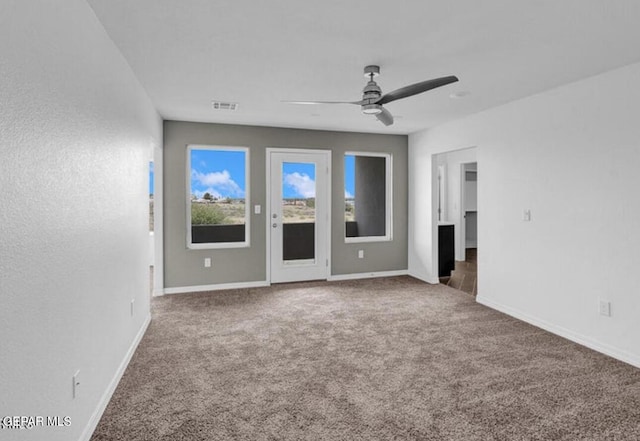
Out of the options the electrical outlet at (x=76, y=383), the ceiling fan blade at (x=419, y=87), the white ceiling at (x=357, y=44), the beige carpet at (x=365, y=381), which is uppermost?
the white ceiling at (x=357, y=44)

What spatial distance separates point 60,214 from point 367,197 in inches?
191

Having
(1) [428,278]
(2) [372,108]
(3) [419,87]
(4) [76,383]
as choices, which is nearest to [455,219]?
(1) [428,278]

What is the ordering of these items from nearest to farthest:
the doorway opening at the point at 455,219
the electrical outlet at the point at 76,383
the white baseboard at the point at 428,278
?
the electrical outlet at the point at 76,383 < the white baseboard at the point at 428,278 < the doorway opening at the point at 455,219

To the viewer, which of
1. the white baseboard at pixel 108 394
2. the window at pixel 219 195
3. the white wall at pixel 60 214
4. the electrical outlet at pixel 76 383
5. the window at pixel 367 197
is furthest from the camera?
the window at pixel 367 197

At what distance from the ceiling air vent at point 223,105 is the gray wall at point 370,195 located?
236 centimetres

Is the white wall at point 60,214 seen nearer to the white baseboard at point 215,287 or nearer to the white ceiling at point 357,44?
the white ceiling at point 357,44

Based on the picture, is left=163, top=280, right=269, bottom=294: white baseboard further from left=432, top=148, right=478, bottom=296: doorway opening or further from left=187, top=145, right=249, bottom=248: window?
left=432, top=148, right=478, bottom=296: doorway opening

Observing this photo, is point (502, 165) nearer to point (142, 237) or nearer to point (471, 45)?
point (471, 45)

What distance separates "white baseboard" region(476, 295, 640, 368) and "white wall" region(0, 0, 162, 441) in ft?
12.3

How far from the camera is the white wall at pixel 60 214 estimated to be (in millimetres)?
1246

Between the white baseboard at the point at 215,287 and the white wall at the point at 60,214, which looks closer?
the white wall at the point at 60,214

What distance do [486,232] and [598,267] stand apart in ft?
4.55

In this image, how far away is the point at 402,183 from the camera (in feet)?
20.0

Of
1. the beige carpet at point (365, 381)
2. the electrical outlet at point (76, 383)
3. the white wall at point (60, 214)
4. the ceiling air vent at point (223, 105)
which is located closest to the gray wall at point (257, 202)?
the ceiling air vent at point (223, 105)
